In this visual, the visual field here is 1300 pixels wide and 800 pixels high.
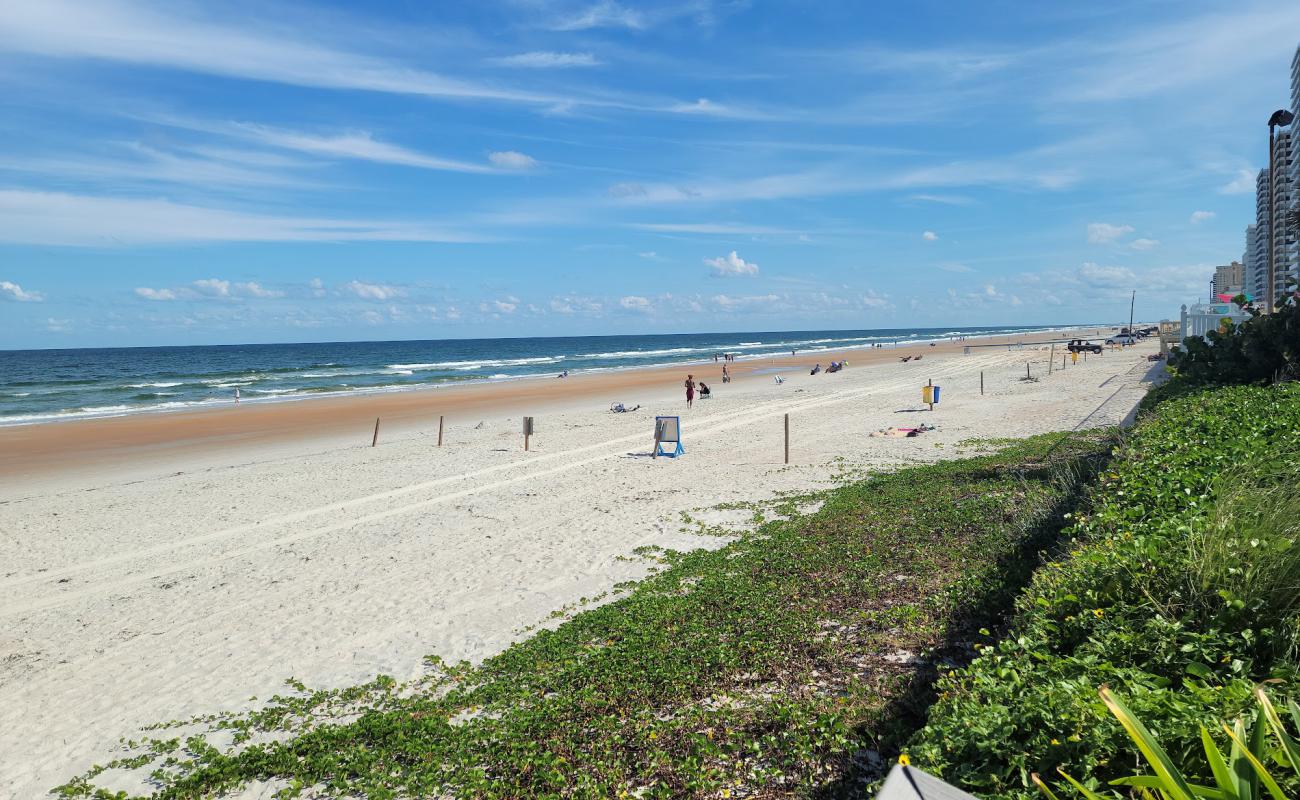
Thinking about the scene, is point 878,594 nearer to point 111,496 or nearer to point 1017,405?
point 111,496

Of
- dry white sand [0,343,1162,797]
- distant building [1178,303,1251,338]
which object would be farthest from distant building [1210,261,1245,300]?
dry white sand [0,343,1162,797]

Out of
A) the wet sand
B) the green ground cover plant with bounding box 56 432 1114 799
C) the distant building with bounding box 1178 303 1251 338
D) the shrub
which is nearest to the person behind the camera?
the green ground cover plant with bounding box 56 432 1114 799

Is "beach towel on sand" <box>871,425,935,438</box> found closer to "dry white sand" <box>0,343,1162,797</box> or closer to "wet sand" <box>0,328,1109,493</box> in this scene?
"dry white sand" <box>0,343,1162,797</box>

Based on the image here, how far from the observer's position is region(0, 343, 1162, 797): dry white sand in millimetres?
7148

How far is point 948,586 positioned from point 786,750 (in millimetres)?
3295

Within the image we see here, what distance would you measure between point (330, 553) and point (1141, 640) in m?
10.5

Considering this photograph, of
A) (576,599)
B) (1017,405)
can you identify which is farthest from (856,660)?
(1017,405)

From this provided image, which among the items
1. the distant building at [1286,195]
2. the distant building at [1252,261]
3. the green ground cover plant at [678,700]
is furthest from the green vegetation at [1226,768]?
the distant building at [1252,261]

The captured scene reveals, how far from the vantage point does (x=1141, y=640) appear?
3.57m

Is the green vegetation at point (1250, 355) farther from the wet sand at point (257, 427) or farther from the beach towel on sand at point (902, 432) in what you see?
the wet sand at point (257, 427)

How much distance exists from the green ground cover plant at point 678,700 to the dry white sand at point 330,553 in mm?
816

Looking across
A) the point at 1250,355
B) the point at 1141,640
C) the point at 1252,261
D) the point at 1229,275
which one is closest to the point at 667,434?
the point at 1250,355

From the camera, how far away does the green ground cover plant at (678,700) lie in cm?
478

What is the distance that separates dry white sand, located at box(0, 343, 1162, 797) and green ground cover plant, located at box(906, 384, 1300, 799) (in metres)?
5.04
